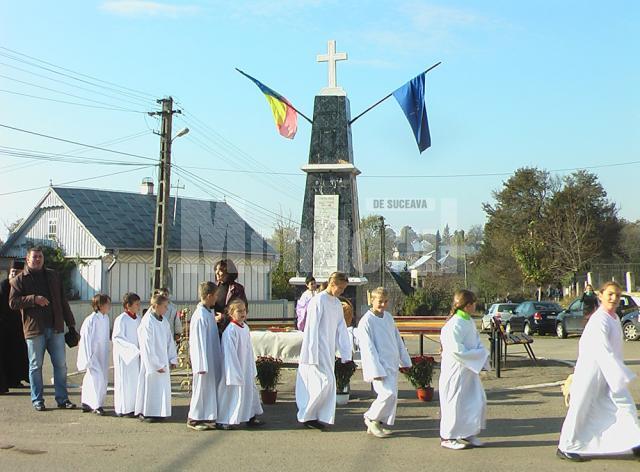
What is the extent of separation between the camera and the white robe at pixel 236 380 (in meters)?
9.51

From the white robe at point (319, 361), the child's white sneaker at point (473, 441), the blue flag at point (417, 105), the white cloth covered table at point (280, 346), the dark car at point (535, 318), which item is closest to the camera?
the child's white sneaker at point (473, 441)

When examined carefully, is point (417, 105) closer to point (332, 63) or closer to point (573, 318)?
point (332, 63)

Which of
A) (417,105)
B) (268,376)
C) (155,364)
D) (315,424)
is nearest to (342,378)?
(268,376)

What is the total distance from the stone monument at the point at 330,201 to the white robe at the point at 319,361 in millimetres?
7475

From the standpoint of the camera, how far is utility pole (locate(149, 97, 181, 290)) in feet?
79.2

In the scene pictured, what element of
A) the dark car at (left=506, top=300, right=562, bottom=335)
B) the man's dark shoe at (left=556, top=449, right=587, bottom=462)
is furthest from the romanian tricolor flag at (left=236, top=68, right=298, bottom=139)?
the dark car at (left=506, top=300, right=562, bottom=335)

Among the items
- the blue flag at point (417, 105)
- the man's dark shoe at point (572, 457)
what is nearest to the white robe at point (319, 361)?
the man's dark shoe at point (572, 457)

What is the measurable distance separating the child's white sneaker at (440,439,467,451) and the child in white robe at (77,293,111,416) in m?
4.80

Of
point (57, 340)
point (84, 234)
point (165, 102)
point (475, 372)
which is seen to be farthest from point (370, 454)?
point (84, 234)

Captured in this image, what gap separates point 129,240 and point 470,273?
34903mm

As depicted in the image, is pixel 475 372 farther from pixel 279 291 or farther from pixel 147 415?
pixel 279 291

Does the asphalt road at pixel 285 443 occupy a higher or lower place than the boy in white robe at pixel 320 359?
lower

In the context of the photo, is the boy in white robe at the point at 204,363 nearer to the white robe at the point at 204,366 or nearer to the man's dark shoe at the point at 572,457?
the white robe at the point at 204,366

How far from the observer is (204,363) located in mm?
9562
